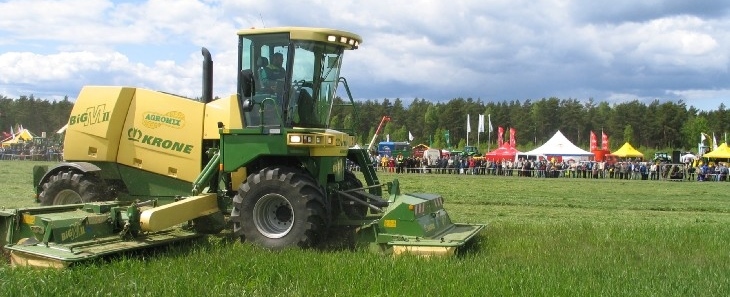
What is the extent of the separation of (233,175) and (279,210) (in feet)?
4.14

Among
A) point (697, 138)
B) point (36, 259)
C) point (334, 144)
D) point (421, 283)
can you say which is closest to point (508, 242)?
point (334, 144)

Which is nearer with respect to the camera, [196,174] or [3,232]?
[3,232]

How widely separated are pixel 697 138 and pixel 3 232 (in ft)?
327

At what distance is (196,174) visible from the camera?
11430 millimetres

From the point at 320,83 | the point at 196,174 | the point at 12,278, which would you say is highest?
the point at 320,83

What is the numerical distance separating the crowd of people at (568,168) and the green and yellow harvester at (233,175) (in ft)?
110

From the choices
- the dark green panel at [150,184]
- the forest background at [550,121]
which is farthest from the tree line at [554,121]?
the dark green panel at [150,184]

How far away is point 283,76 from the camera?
1053 centimetres

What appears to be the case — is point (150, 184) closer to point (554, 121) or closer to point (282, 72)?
point (282, 72)

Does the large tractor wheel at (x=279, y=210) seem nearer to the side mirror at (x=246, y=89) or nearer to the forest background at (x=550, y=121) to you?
the side mirror at (x=246, y=89)

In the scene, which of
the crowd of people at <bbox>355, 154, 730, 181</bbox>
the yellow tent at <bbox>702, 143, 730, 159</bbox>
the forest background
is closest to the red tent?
the crowd of people at <bbox>355, 154, 730, 181</bbox>

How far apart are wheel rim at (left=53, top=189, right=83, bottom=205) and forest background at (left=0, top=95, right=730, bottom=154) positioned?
79587mm

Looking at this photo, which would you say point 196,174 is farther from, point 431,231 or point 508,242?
point 508,242

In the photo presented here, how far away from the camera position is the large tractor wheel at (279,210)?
9.64 metres
